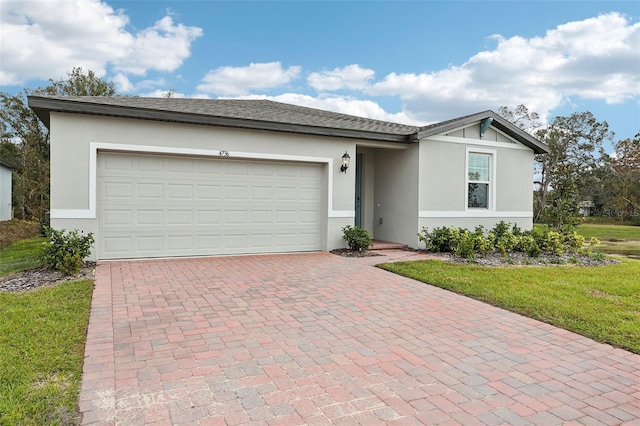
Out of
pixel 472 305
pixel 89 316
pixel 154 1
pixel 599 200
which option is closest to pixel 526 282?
pixel 472 305

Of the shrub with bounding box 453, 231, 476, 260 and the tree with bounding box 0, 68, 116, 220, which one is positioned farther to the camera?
the tree with bounding box 0, 68, 116, 220

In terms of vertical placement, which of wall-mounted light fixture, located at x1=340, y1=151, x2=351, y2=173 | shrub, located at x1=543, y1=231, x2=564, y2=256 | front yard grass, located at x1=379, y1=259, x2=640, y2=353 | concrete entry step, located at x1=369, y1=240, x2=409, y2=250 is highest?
wall-mounted light fixture, located at x1=340, y1=151, x2=351, y2=173

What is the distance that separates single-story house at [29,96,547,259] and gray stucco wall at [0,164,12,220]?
16118mm

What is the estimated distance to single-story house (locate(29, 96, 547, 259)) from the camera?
7684 mm

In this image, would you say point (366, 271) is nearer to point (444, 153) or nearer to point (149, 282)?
point (149, 282)

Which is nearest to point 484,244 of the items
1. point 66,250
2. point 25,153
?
point 66,250

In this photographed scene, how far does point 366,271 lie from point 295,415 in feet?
16.5

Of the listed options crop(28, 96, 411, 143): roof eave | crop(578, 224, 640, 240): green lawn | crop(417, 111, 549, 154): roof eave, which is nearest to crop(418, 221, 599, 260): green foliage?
crop(417, 111, 549, 154): roof eave

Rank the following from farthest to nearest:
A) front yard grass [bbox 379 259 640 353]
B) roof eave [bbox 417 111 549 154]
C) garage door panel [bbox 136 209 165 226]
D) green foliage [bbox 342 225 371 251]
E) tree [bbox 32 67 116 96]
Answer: tree [bbox 32 67 116 96] → roof eave [bbox 417 111 549 154] → green foliage [bbox 342 225 371 251] → garage door panel [bbox 136 209 165 226] → front yard grass [bbox 379 259 640 353]

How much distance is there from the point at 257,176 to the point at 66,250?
3955 millimetres

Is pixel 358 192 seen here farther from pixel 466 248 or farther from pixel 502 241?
pixel 502 241

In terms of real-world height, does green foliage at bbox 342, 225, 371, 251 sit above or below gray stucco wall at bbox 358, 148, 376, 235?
below

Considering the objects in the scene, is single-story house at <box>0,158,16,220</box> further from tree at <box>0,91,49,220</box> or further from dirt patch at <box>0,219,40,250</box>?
dirt patch at <box>0,219,40,250</box>

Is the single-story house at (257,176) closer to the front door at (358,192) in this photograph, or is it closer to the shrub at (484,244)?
the front door at (358,192)
